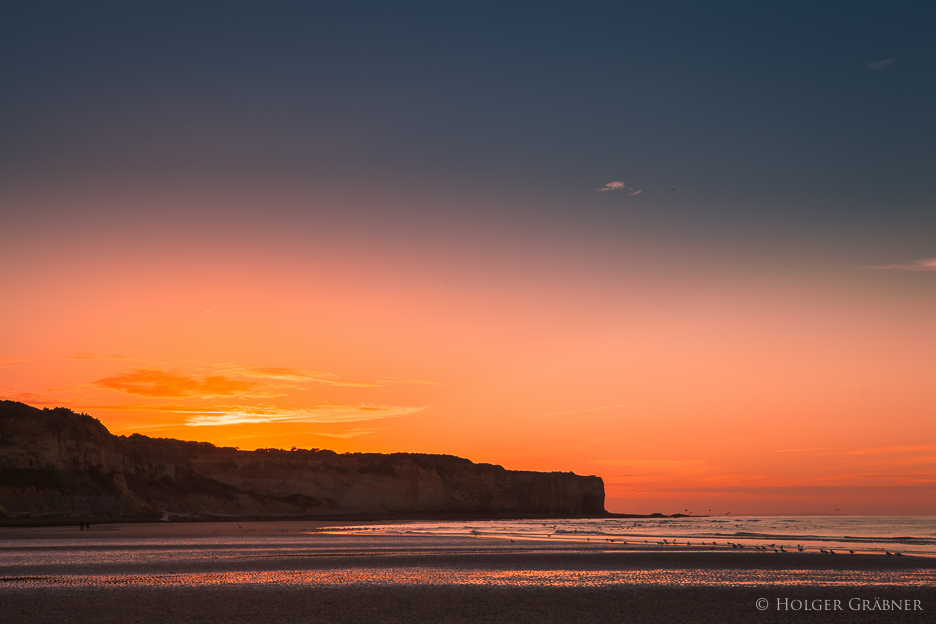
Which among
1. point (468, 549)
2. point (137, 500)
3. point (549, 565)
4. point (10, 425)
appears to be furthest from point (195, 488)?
point (549, 565)

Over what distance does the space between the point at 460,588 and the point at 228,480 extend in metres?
98.2

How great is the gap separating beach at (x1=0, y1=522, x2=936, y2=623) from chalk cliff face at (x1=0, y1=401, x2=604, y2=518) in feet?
168

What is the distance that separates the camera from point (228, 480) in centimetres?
10594

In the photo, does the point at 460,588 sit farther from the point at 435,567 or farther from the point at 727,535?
the point at 727,535

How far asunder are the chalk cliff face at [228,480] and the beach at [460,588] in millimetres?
51168

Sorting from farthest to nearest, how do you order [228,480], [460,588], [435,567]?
1. [228,480]
2. [435,567]
3. [460,588]

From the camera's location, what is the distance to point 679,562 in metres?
25.2

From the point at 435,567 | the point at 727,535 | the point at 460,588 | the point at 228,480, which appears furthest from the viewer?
the point at 228,480

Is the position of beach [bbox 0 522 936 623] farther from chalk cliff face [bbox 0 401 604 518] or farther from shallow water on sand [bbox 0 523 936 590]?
chalk cliff face [bbox 0 401 604 518]

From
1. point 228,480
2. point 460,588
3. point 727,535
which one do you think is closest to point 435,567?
point 460,588

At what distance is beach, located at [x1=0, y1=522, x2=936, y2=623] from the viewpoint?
12977 mm

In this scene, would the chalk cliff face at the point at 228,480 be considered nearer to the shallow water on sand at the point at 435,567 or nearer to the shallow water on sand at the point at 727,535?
the shallow water on sand at the point at 727,535

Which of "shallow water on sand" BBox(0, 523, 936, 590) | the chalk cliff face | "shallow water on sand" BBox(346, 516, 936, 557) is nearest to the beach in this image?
"shallow water on sand" BBox(0, 523, 936, 590)

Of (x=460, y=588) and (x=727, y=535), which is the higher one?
(x=460, y=588)
